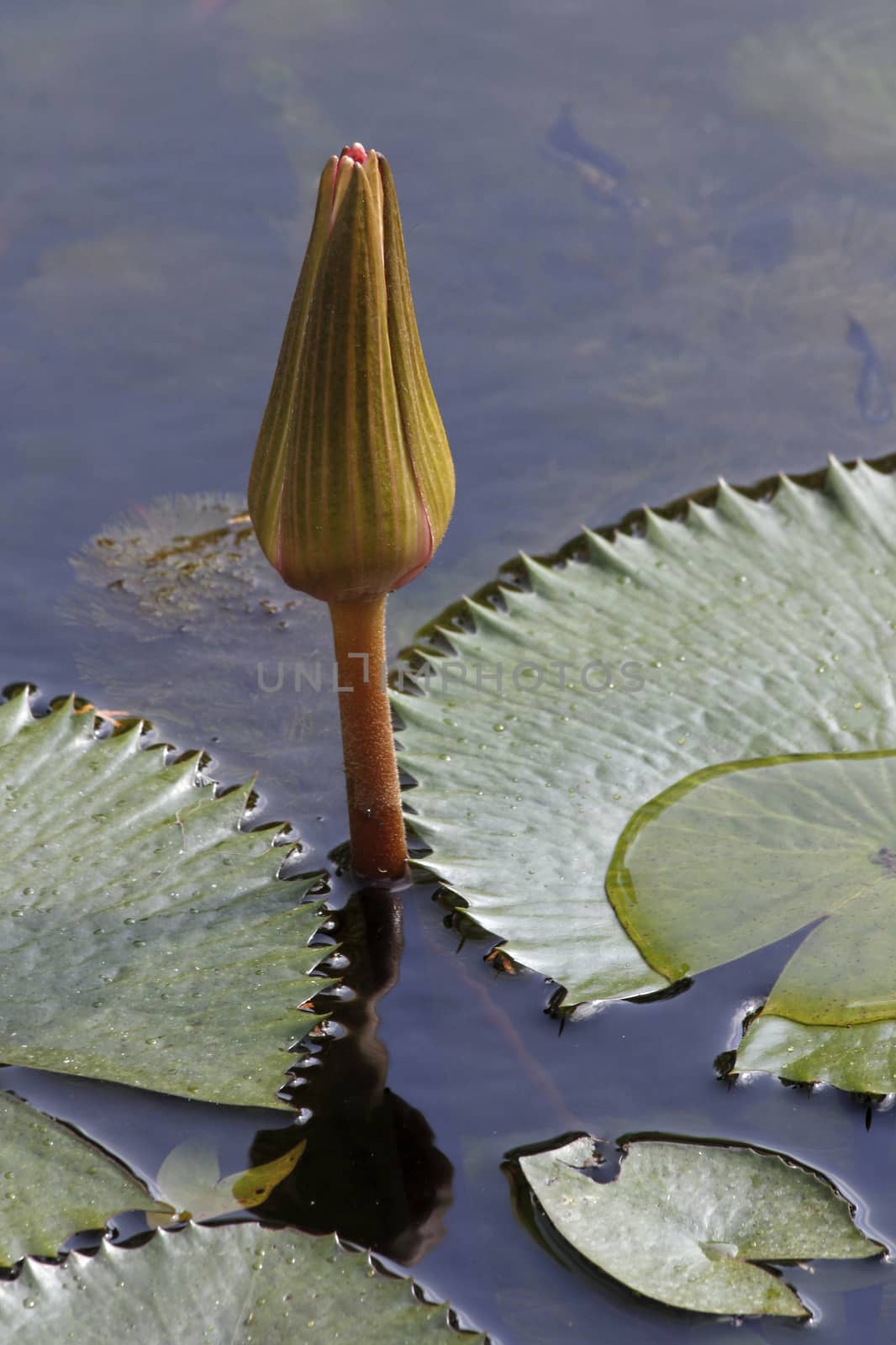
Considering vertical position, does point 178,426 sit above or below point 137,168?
below

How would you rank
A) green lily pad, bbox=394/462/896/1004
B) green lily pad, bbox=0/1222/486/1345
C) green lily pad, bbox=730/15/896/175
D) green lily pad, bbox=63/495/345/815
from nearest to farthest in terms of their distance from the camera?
green lily pad, bbox=0/1222/486/1345 < green lily pad, bbox=394/462/896/1004 < green lily pad, bbox=63/495/345/815 < green lily pad, bbox=730/15/896/175

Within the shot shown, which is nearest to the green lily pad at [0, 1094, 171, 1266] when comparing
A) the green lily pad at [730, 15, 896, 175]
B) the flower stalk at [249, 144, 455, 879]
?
the flower stalk at [249, 144, 455, 879]

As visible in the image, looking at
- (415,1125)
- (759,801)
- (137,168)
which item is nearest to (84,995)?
(415,1125)

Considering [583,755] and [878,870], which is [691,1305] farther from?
[583,755]

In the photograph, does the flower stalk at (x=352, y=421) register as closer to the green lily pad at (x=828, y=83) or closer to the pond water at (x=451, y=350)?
the pond water at (x=451, y=350)

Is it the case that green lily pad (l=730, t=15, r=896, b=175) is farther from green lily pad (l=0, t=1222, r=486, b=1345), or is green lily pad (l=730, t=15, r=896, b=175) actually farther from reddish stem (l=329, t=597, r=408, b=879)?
green lily pad (l=0, t=1222, r=486, b=1345)

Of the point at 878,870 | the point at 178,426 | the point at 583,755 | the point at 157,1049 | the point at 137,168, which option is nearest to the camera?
the point at 157,1049

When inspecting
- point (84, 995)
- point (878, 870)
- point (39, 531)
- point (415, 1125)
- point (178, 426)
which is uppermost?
point (178, 426)
